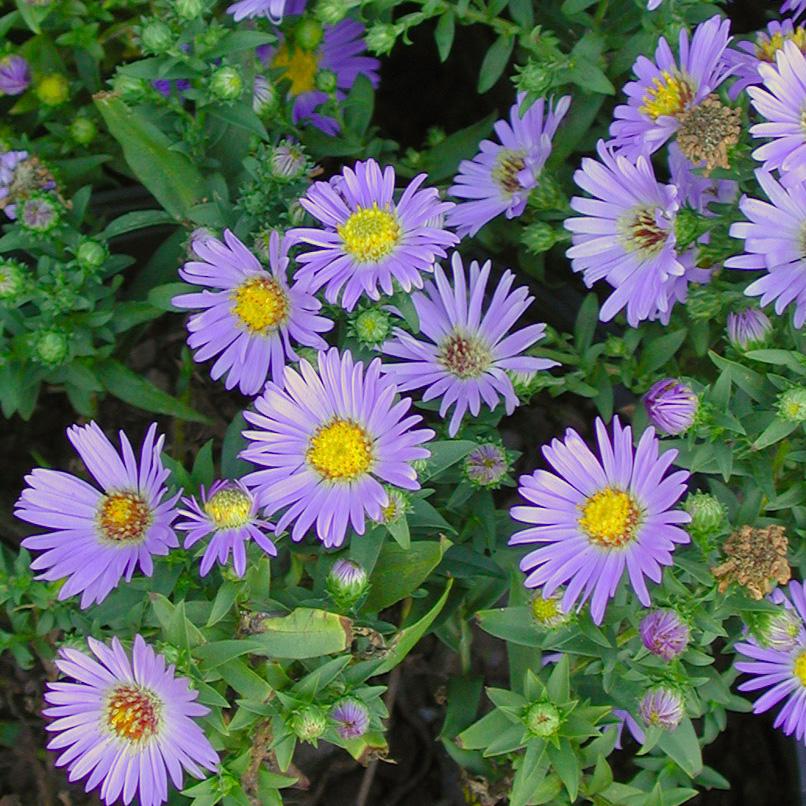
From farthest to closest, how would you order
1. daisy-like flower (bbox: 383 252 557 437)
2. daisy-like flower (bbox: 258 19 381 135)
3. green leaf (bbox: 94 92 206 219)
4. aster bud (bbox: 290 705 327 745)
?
daisy-like flower (bbox: 258 19 381 135), green leaf (bbox: 94 92 206 219), daisy-like flower (bbox: 383 252 557 437), aster bud (bbox: 290 705 327 745)

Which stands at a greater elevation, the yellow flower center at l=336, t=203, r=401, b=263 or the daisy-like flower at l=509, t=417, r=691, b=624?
the yellow flower center at l=336, t=203, r=401, b=263

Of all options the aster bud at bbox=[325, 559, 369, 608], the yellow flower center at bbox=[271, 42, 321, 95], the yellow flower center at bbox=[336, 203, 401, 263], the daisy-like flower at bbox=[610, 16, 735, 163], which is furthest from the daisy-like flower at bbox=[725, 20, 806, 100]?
the aster bud at bbox=[325, 559, 369, 608]

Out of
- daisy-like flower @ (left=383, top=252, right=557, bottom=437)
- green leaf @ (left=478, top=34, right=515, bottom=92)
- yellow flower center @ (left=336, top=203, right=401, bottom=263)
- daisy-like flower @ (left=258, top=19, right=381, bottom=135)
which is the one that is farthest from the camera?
daisy-like flower @ (left=258, top=19, right=381, bottom=135)

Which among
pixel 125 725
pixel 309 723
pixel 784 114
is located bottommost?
pixel 125 725

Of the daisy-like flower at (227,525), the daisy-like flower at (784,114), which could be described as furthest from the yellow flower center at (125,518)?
the daisy-like flower at (784,114)

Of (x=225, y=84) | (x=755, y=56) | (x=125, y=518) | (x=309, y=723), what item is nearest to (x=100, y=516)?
(x=125, y=518)

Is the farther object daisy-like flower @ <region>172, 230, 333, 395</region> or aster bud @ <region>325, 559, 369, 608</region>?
daisy-like flower @ <region>172, 230, 333, 395</region>

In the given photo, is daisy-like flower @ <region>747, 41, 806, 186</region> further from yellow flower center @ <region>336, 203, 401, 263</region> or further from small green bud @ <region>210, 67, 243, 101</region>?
small green bud @ <region>210, 67, 243, 101</region>

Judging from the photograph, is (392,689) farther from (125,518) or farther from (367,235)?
(367,235)
